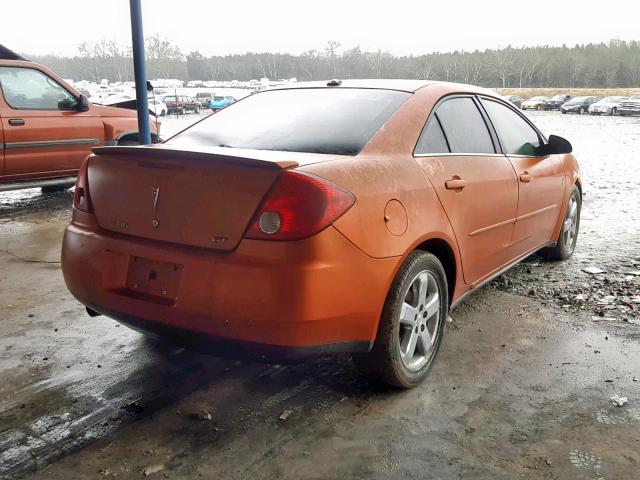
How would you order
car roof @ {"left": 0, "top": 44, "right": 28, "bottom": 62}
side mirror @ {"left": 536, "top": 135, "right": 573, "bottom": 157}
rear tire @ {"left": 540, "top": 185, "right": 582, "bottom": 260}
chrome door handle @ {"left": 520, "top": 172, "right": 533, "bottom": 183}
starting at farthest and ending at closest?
car roof @ {"left": 0, "top": 44, "right": 28, "bottom": 62} < rear tire @ {"left": 540, "top": 185, "right": 582, "bottom": 260} < side mirror @ {"left": 536, "top": 135, "right": 573, "bottom": 157} < chrome door handle @ {"left": 520, "top": 172, "right": 533, "bottom": 183}

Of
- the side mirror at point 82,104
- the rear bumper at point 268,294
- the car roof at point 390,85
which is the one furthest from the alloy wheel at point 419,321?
the side mirror at point 82,104

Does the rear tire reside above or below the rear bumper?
below

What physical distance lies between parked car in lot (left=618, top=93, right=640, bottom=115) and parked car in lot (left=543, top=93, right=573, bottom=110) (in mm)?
9242

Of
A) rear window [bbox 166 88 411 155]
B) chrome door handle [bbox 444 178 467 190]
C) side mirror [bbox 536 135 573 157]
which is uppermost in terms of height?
rear window [bbox 166 88 411 155]

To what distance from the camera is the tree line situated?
6.88m

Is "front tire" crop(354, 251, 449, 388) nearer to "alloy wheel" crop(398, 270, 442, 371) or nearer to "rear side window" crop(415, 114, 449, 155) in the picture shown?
"alloy wheel" crop(398, 270, 442, 371)

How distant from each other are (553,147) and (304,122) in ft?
7.39

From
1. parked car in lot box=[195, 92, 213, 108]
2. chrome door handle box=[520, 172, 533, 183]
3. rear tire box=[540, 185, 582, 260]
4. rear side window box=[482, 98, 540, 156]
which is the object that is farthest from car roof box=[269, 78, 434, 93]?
parked car in lot box=[195, 92, 213, 108]

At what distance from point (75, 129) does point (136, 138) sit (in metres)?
0.94

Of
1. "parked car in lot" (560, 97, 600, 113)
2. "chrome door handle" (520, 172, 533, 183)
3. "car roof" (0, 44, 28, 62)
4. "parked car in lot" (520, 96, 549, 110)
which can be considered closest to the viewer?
"chrome door handle" (520, 172, 533, 183)

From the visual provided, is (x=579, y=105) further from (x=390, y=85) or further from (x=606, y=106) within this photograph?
(x=390, y=85)

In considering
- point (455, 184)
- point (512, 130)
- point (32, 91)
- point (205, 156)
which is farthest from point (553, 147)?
point (32, 91)

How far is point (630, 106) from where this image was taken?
3888 cm

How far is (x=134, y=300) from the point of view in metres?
2.51
